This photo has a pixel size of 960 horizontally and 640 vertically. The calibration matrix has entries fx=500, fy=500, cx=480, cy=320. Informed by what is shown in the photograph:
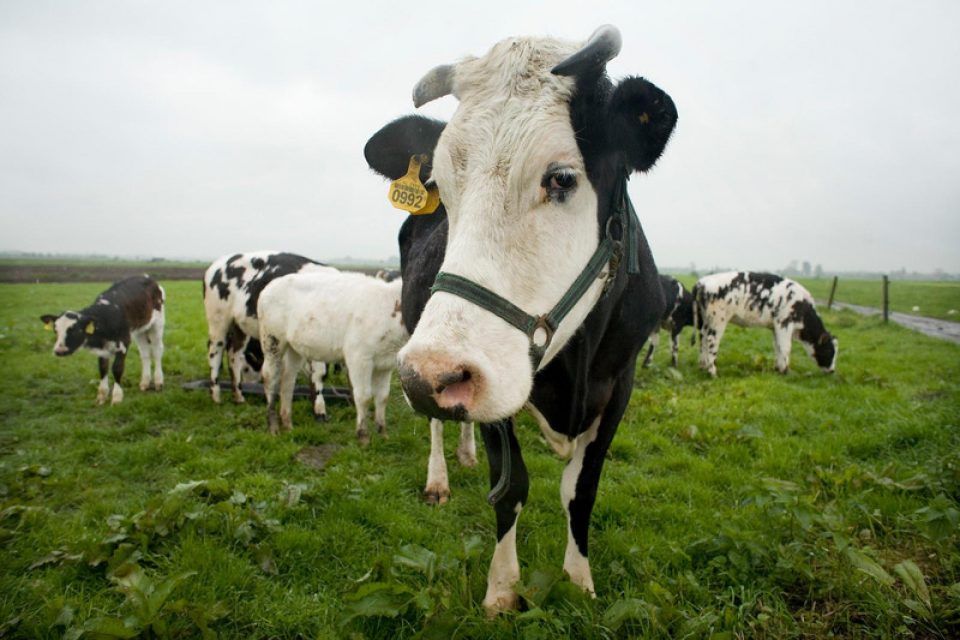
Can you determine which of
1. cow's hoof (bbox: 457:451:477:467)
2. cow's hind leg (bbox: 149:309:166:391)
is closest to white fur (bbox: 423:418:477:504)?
cow's hoof (bbox: 457:451:477:467)

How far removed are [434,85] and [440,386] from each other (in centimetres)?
151

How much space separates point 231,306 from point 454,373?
283 inches

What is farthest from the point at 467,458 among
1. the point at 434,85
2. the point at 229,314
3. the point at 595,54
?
the point at 229,314

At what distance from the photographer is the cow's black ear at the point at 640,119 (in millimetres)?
1839

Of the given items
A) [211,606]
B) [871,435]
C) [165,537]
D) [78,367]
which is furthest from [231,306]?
[871,435]

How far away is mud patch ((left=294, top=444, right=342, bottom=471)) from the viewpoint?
4945 mm

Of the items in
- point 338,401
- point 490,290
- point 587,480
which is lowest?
point 338,401

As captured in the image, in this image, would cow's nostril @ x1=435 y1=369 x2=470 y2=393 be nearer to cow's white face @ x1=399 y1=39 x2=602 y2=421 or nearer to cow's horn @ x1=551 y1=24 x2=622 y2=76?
cow's white face @ x1=399 y1=39 x2=602 y2=421

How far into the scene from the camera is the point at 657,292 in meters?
2.88

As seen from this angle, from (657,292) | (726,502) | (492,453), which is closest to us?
(492,453)

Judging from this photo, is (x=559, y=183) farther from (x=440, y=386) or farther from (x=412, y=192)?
(x=412, y=192)

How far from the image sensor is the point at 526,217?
1611mm

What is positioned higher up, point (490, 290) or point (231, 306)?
point (490, 290)

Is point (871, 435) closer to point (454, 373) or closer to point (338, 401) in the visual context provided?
point (454, 373)
